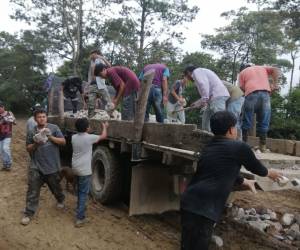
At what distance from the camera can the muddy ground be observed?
4773mm

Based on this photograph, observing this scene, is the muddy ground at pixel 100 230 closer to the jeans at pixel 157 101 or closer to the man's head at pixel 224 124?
the jeans at pixel 157 101

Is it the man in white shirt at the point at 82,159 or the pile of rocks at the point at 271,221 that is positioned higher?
the man in white shirt at the point at 82,159

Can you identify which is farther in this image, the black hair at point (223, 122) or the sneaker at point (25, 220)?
the sneaker at point (25, 220)

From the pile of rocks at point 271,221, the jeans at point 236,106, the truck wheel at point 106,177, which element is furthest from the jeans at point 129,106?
the pile of rocks at point 271,221

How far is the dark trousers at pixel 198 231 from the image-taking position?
3.05m

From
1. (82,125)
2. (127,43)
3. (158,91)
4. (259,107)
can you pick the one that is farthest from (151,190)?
(127,43)

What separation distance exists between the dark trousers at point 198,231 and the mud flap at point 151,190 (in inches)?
Result: 90.0

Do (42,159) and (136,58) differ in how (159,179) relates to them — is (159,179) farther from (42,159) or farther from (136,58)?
(136,58)

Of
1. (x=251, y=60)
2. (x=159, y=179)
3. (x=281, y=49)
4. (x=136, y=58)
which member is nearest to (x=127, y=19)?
(x=136, y=58)

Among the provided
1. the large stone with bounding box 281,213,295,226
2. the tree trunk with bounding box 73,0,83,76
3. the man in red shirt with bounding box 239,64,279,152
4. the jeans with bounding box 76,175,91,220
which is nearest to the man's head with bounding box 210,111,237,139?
the man in red shirt with bounding box 239,64,279,152

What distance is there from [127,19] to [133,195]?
19.5 m

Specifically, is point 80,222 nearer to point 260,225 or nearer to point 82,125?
point 82,125

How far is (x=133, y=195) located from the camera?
541 centimetres

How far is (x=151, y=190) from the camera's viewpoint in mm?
5621
